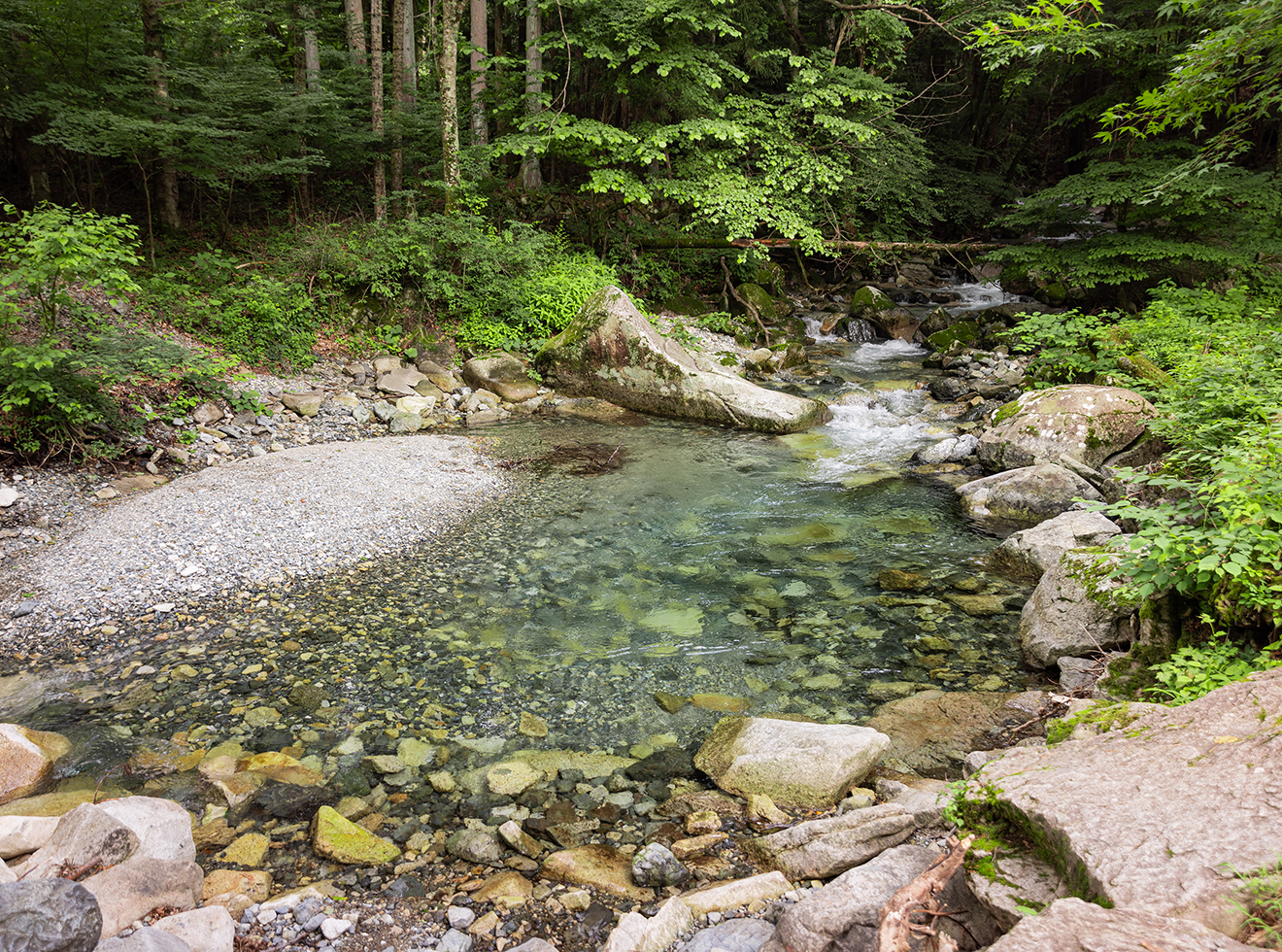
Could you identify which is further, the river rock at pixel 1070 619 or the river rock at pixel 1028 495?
the river rock at pixel 1028 495

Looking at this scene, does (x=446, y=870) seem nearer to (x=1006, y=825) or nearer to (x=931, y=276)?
(x=1006, y=825)

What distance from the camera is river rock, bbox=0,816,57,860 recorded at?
2846 millimetres

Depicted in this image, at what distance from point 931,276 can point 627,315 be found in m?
14.9

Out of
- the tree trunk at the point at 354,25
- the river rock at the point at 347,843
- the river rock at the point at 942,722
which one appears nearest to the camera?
the river rock at the point at 347,843

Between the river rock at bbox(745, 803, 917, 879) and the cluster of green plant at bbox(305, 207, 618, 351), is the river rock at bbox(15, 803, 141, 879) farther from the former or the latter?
the cluster of green plant at bbox(305, 207, 618, 351)

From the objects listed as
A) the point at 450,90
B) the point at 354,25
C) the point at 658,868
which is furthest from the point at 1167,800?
the point at 354,25

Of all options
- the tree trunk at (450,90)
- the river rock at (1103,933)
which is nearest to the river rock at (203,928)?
the river rock at (1103,933)

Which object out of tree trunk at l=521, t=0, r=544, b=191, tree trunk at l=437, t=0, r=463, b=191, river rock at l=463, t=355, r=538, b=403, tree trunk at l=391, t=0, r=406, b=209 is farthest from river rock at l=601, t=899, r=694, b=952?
tree trunk at l=391, t=0, r=406, b=209

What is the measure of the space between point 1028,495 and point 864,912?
22.1 feet

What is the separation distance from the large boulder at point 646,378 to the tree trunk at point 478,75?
6.51 m

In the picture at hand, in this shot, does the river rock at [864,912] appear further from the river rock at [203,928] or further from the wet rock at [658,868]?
the river rock at [203,928]

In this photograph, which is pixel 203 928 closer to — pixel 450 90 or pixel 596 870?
pixel 596 870

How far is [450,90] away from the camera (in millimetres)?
12539

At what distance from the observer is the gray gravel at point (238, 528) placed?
5477 millimetres
